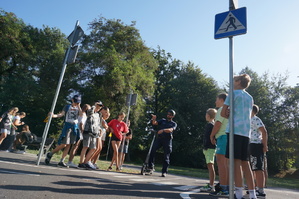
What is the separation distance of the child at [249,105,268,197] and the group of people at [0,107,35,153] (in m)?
9.67

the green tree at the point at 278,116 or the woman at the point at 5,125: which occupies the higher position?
the green tree at the point at 278,116

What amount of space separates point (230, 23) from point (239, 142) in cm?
178

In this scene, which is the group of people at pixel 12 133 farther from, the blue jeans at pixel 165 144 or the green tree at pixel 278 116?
the green tree at pixel 278 116

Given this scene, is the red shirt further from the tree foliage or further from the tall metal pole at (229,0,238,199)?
the tree foliage

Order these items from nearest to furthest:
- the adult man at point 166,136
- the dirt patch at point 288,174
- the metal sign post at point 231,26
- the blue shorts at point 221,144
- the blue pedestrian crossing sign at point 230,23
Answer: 1. the metal sign post at point 231,26
2. the blue pedestrian crossing sign at point 230,23
3. the blue shorts at point 221,144
4. the adult man at point 166,136
5. the dirt patch at point 288,174

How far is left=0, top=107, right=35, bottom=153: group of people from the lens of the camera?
1041cm

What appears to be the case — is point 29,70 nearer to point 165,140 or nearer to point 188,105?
point 188,105

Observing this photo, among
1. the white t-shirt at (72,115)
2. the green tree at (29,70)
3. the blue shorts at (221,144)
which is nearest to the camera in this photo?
the blue shorts at (221,144)

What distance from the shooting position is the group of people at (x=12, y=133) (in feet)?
34.1

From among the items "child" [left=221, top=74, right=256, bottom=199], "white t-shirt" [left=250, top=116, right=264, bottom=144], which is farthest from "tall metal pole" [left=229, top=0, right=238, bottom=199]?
"white t-shirt" [left=250, top=116, right=264, bottom=144]

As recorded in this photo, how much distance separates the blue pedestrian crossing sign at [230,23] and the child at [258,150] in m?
2.74

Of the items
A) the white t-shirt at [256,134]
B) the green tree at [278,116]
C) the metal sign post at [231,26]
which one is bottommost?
the white t-shirt at [256,134]

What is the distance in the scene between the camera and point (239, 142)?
368 cm

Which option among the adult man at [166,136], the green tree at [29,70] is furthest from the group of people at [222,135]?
the green tree at [29,70]
